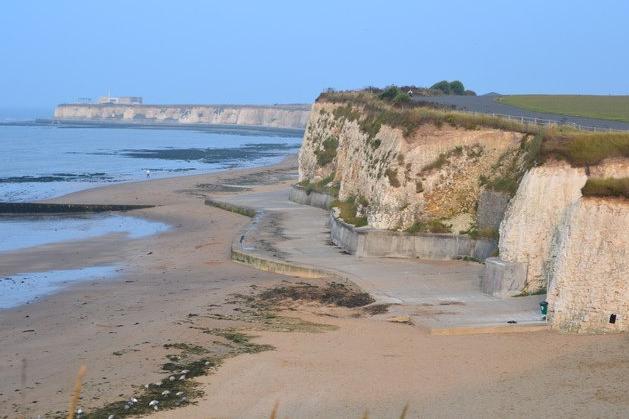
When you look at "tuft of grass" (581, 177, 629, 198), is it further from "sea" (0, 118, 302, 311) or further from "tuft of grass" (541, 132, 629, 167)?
"sea" (0, 118, 302, 311)

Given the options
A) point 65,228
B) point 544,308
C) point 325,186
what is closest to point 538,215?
point 544,308

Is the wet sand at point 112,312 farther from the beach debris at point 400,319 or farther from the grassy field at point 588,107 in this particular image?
the grassy field at point 588,107

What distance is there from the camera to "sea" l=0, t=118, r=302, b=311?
2980 cm

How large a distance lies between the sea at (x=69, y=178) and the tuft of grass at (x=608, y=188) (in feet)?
50.6

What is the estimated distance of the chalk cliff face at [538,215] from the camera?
22.4 m

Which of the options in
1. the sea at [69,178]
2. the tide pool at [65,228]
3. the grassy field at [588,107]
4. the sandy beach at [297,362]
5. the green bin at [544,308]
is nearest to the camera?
the sandy beach at [297,362]

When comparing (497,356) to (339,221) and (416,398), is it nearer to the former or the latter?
(416,398)

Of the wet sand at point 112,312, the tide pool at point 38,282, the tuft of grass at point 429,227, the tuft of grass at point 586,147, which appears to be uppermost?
the tuft of grass at point 586,147

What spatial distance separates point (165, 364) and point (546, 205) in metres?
10.4

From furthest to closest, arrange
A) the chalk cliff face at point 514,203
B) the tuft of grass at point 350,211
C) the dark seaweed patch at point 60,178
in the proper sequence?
the dark seaweed patch at point 60,178, the tuft of grass at point 350,211, the chalk cliff face at point 514,203

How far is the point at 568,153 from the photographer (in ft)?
73.8

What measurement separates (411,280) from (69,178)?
54547 millimetres

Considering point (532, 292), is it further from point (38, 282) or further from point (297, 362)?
point (38, 282)

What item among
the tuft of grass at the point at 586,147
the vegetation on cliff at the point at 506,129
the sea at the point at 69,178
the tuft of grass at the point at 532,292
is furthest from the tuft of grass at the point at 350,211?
the tuft of grass at the point at 586,147
